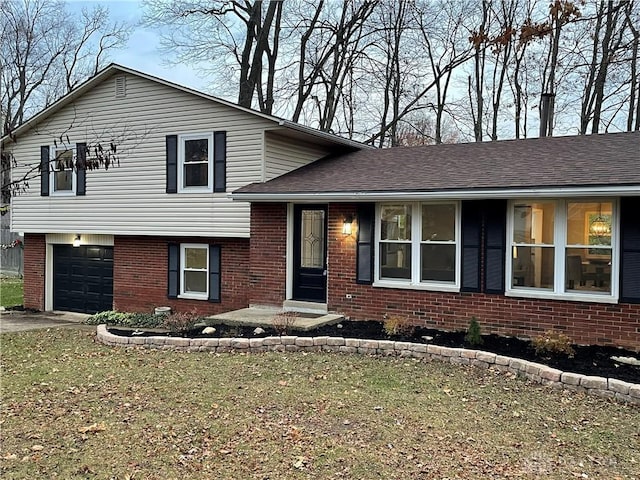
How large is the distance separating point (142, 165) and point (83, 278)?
13.8 feet

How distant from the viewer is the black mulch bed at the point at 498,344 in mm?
6570

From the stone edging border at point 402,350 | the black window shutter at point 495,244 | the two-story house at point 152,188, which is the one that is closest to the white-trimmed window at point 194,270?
the two-story house at point 152,188

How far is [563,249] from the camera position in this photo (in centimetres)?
816

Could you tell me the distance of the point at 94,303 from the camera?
1455 centimetres

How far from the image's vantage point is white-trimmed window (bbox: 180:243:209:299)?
41.4ft

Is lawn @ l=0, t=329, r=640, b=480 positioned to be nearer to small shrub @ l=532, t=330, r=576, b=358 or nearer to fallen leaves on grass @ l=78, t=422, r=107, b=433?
fallen leaves on grass @ l=78, t=422, r=107, b=433

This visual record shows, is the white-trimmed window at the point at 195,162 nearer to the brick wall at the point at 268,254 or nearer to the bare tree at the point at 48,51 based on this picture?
the brick wall at the point at 268,254

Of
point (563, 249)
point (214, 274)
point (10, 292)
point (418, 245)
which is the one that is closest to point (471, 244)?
point (418, 245)

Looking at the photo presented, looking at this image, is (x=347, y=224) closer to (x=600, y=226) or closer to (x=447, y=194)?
(x=447, y=194)

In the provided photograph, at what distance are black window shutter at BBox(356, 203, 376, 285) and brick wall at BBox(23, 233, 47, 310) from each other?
10.0 meters

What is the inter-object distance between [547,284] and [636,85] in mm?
13609

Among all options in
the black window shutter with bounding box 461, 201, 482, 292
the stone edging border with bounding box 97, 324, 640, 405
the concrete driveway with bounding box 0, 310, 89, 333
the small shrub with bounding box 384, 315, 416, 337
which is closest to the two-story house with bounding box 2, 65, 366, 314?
the concrete driveway with bounding box 0, 310, 89, 333

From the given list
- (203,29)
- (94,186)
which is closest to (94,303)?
(94,186)

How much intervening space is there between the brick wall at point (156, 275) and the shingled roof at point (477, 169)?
76.2 inches
